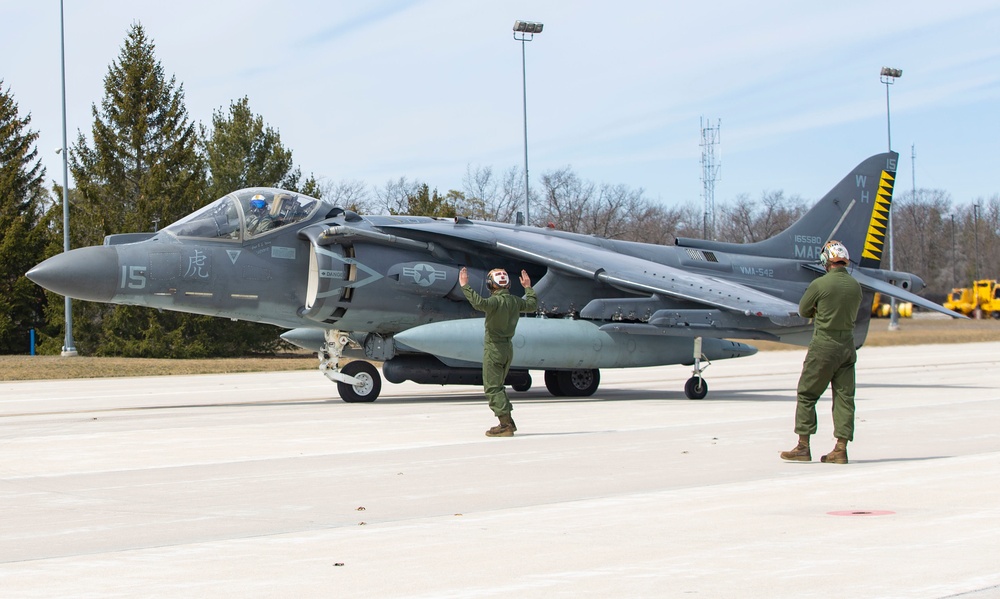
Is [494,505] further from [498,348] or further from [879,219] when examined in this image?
[879,219]

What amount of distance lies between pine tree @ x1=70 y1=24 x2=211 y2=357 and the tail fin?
69.3ft

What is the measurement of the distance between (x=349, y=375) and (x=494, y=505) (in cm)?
984

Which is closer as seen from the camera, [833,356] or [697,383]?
[833,356]

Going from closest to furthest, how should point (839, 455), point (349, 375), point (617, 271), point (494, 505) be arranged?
point (494, 505) < point (839, 455) < point (349, 375) < point (617, 271)

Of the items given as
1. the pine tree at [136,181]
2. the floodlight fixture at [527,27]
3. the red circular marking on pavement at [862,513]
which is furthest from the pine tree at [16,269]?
the red circular marking on pavement at [862,513]

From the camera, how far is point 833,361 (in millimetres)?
9727

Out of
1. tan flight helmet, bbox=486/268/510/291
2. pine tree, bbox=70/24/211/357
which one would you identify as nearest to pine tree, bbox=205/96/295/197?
pine tree, bbox=70/24/211/357

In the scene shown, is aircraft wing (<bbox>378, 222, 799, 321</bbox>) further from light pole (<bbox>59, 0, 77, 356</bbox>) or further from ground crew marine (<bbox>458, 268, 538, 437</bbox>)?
light pole (<bbox>59, 0, 77, 356</bbox>)

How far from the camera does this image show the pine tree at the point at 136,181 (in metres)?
35.8

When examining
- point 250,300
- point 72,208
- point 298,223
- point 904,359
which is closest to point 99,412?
point 250,300

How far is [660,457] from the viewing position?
10281 millimetres

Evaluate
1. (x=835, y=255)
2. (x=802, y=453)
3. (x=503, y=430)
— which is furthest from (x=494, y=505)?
(x=503, y=430)

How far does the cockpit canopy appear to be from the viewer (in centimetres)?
1636

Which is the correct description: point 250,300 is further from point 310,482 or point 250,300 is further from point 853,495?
point 853,495
